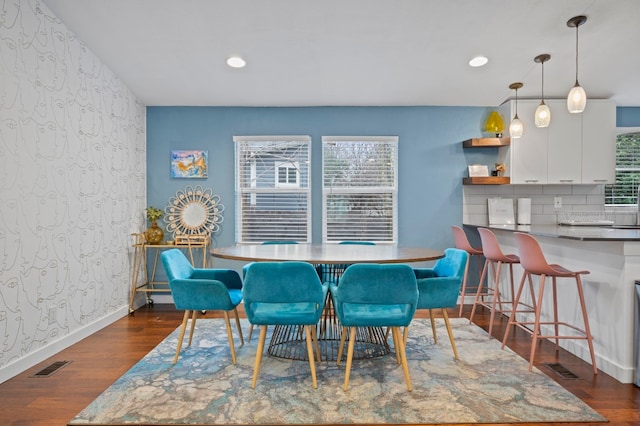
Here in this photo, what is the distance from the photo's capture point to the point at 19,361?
107 inches

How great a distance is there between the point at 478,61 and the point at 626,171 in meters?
2.74

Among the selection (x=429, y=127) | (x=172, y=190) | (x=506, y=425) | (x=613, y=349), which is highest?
(x=429, y=127)

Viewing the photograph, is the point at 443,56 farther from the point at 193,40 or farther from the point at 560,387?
the point at 560,387

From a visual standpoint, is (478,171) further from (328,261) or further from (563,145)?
(328,261)

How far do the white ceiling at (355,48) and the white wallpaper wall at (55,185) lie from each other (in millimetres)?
379

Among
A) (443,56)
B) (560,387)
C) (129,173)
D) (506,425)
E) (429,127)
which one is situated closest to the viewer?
(506,425)

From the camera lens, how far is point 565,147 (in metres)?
4.50

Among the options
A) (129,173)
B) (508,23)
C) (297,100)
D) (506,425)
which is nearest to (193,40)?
(297,100)

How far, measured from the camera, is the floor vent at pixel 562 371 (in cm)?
264

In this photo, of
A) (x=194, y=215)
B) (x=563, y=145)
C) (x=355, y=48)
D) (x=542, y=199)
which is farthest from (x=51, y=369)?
(x=563, y=145)

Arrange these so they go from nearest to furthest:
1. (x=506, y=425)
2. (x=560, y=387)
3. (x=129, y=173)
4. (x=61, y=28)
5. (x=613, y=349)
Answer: (x=506, y=425)
(x=560, y=387)
(x=613, y=349)
(x=61, y=28)
(x=129, y=173)

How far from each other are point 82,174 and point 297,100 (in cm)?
237

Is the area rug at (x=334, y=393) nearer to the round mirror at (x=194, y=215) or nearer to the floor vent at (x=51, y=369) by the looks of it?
the floor vent at (x=51, y=369)

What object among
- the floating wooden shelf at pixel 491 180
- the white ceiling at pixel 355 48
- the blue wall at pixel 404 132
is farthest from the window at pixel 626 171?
the blue wall at pixel 404 132
